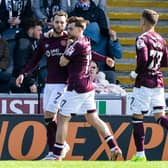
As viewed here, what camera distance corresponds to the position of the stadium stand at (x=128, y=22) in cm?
1862

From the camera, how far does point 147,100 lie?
41.0 feet

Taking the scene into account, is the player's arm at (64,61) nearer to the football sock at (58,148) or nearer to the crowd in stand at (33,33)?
the football sock at (58,148)

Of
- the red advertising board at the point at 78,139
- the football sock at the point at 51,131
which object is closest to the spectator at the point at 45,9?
the red advertising board at the point at 78,139

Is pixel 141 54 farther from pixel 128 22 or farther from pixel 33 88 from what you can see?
pixel 128 22

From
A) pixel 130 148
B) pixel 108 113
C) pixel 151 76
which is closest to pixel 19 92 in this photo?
pixel 108 113

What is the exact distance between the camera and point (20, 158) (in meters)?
14.0

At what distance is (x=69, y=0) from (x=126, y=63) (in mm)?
1727

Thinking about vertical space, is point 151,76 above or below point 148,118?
above

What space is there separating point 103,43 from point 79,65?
15.1 ft

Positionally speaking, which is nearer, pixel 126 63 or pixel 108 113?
pixel 108 113

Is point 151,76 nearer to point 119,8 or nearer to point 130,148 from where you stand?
point 130,148

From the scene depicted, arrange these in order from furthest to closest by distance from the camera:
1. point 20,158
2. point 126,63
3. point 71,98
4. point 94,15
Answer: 1. point 126,63
2. point 94,15
3. point 20,158
4. point 71,98

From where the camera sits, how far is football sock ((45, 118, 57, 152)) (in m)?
13.1

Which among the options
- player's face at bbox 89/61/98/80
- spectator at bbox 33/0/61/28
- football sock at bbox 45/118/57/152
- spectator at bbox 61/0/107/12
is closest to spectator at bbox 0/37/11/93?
spectator at bbox 33/0/61/28
